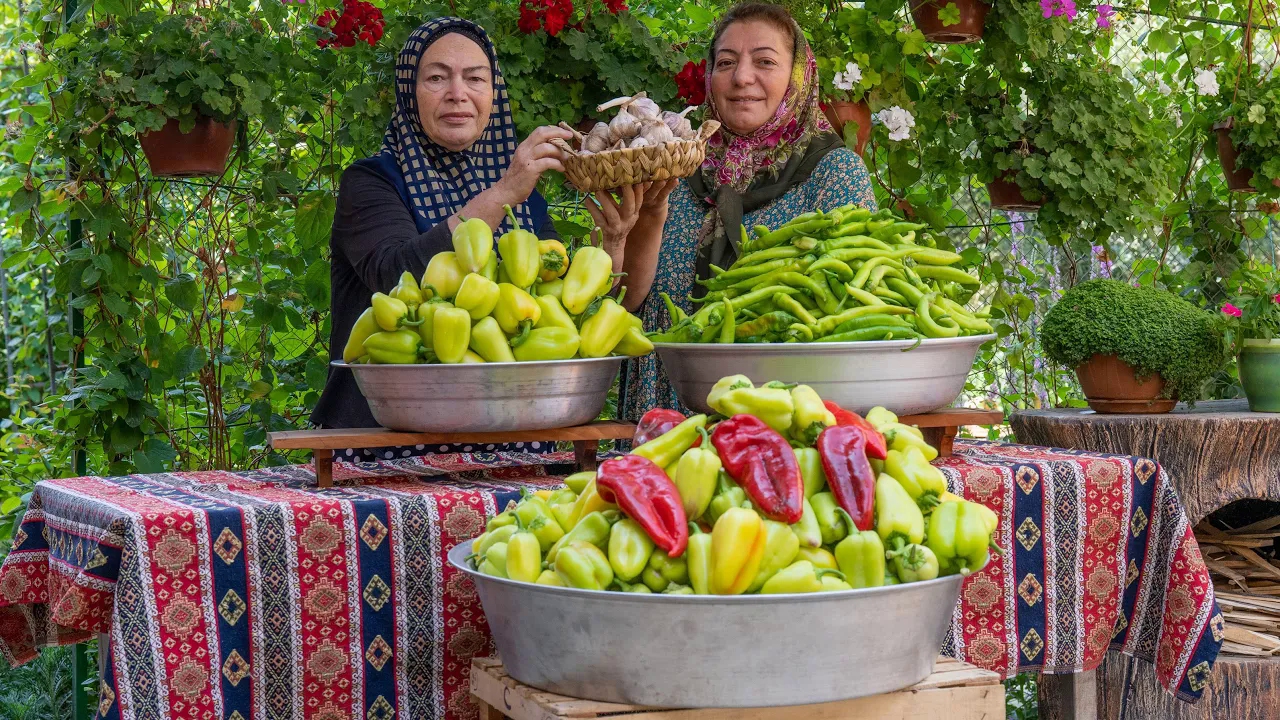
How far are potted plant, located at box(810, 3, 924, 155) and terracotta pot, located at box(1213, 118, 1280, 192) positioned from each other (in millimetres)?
1150

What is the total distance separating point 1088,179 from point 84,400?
10.9 ft

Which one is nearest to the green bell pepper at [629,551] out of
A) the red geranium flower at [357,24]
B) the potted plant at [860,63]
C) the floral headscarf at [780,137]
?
the floral headscarf at [780,137]

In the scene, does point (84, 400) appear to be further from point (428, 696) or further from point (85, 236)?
point (428, 696)

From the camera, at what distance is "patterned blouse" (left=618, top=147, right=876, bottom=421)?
3.07 m

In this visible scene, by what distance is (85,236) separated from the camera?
3990mm

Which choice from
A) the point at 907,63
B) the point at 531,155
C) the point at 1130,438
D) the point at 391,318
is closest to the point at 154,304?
the point at 531,155

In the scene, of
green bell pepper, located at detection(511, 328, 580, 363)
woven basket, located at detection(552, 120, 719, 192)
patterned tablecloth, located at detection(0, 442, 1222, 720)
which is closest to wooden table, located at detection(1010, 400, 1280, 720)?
patterned tablecloth, located at detection(0, 442, 1222, 720)

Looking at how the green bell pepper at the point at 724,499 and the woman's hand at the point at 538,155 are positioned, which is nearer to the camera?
the green bell pepper at the point at 724,499

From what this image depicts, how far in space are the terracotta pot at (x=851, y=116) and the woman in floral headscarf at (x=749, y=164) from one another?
0.76m

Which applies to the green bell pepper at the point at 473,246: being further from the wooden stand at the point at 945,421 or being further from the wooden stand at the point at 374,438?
the wooden stand at the point at 945,421

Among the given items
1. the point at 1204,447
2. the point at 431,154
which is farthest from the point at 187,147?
the point at 1204,447

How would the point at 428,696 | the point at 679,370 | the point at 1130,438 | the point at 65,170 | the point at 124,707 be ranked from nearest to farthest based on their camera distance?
the point at 124,707 → the point at 428,696 → the point at 679,370 → the point at 1130,438 → the point at 65,170

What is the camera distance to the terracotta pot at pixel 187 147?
3.74 metres

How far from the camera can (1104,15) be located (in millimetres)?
4090
